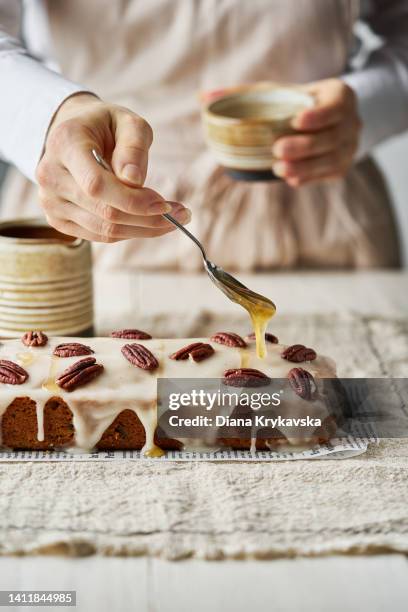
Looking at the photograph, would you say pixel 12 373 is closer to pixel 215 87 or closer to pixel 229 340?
pixel 229 340

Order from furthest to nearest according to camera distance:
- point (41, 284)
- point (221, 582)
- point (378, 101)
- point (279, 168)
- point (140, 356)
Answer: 1. point (378, 101)
2. point (279, 168)
3. point (41, 284)
4. point (140, 356)
5. point (221, 582)

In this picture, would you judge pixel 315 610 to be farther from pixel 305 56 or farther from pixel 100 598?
pixel 305 56

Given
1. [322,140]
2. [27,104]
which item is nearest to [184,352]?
[27,104]

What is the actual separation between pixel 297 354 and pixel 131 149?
0.91 feet

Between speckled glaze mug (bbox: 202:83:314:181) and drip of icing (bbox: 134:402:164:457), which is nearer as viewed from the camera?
drip of icing (bbox: 134:402:164:457)

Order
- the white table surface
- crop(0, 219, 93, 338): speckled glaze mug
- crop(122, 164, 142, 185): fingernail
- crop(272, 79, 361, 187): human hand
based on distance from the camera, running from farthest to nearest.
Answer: crop(272, 79, 361, 187): human hand
crop(0, 219, 93, 338): speckled glaze mug
crop(122, 164, 142, 185): fingernail
the white table surface

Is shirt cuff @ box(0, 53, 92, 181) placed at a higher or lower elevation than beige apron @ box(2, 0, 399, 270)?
lower

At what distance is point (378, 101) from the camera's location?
1390 mm

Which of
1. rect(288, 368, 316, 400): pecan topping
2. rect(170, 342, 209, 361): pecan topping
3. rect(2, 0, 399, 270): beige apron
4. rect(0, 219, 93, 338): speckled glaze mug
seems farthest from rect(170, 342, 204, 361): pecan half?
rect(2, 0, 399, 270): beige apron

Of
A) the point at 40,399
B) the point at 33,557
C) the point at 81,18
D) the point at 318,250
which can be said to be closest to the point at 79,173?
the point at 40,399

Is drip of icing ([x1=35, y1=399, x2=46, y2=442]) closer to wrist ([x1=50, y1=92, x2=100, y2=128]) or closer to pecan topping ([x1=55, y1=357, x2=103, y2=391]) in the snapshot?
pecan topping ([x1=55, y1=357, x2=103, y2=391])

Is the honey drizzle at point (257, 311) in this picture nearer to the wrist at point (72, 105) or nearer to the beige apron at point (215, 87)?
the wrist at point (72, 105)

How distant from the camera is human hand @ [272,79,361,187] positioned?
119 centimetres

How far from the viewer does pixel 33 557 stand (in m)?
0.76
